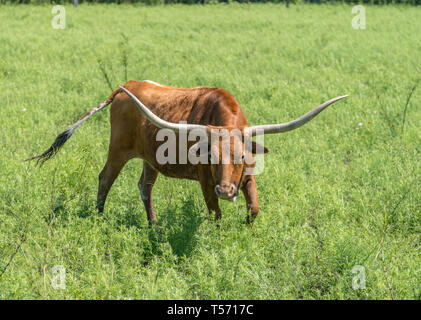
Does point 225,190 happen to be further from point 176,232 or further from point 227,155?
point 176,232

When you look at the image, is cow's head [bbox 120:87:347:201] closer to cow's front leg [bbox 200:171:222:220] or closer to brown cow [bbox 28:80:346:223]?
brown cow [bbox 28:80:346:223]

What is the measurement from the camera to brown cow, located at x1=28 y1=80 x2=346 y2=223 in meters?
3.94

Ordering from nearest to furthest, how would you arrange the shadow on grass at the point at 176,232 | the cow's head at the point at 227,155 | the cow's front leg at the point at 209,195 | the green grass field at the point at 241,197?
the green grass field at the point at 241,197
the cow's head at the point at 227,155
the shadow on grass at the point at 176,232
the cow's front leg at the point at 209,195

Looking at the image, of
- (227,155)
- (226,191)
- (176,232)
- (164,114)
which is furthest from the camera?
(164,114)

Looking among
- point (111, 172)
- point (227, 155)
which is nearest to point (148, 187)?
point (111, 172)

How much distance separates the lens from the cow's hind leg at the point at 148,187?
500cm

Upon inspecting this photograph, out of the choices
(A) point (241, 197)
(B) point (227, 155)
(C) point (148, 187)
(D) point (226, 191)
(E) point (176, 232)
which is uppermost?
(B) point (227, 155)

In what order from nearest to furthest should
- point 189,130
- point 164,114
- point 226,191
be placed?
point 226,191, point 189,130, point 164,114

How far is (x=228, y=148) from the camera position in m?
3.90

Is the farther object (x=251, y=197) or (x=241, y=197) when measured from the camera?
(x=241, y=197)

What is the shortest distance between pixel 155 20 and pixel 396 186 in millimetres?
12923

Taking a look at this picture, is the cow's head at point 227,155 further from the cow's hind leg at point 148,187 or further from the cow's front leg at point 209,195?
the cow's hind leg at point 148,187

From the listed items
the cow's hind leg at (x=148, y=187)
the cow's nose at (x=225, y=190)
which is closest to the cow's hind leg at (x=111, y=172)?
the cow's hind leg at (x=148, y=187)

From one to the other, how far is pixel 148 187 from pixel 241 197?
38.9 inches
